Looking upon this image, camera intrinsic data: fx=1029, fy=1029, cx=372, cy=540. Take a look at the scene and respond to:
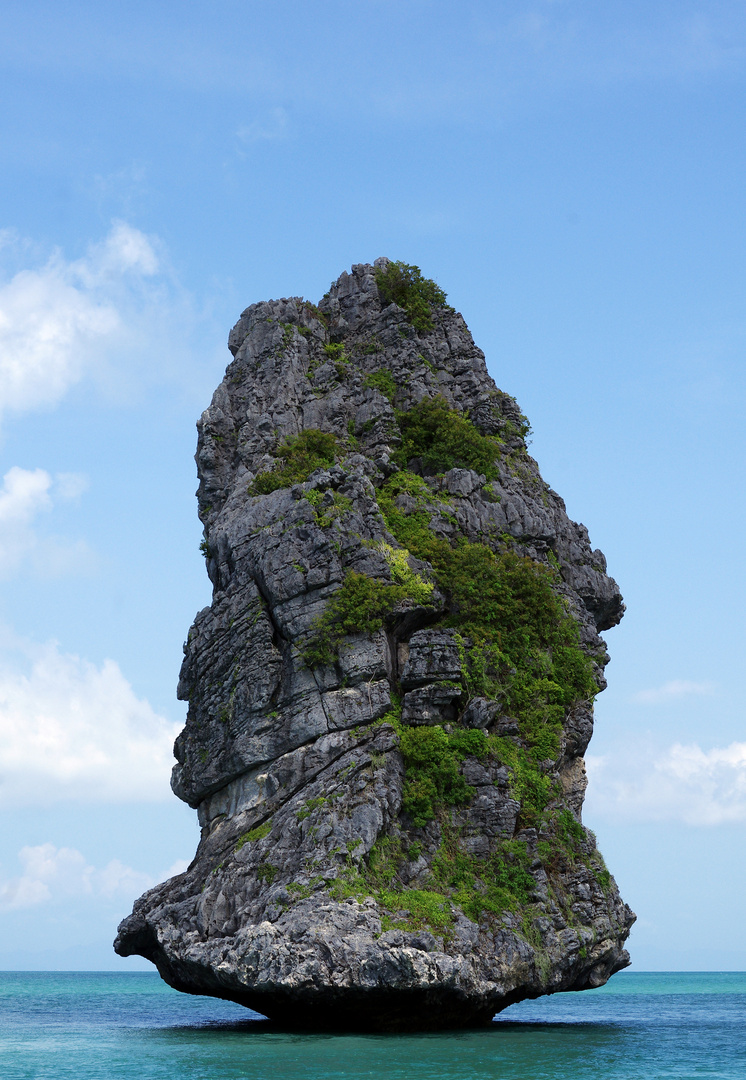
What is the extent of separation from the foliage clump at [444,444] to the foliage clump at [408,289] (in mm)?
6355

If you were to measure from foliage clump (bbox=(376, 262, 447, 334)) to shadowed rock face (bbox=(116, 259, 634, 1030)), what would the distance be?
5.87m

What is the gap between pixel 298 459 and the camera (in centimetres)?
3372

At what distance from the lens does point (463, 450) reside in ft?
116

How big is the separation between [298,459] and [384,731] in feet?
33.6

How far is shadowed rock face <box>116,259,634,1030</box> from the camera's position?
965 inches

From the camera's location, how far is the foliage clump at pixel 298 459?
32906mm

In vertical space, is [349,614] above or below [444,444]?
below

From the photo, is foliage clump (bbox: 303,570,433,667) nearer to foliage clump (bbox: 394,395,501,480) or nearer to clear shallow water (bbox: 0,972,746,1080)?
foliage clump (bbox: 394,395,501,480)

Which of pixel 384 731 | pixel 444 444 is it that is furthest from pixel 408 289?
pixel 384 731

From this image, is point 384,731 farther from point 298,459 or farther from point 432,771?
point 298,459

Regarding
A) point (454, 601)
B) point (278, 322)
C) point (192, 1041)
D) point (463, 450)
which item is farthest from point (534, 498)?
point (192, 1041)

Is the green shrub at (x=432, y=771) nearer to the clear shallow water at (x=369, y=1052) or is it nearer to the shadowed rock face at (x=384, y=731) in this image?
the shadowed rock face at (x=384, y=731)

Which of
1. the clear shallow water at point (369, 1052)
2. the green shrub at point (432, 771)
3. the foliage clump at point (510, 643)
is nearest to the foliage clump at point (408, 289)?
the foliage clump at point (510, 643)

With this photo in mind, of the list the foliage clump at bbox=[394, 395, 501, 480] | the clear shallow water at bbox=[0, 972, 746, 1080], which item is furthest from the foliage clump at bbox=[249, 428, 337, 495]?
the clear shallow water at bbox=[0, 972, 746, 1080]
